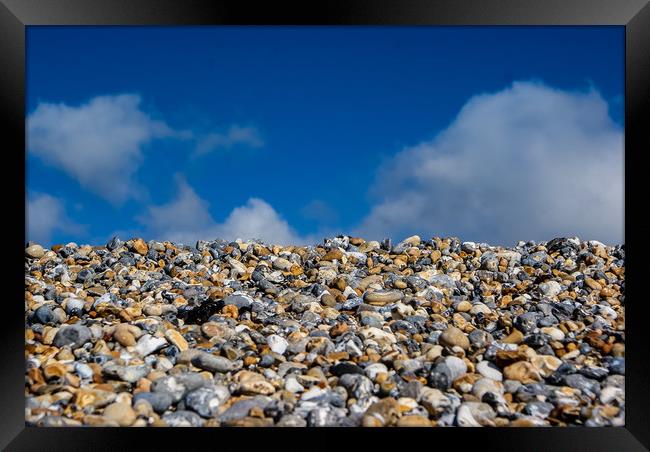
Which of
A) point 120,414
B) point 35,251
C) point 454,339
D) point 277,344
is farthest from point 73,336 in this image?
point 35,251

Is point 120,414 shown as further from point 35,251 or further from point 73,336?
point 35,251

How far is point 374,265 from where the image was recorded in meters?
4.57

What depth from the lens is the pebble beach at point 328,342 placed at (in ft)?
7.34

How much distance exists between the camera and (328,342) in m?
2.76

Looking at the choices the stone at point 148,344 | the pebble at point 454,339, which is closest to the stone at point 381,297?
the pebble at point 454,339

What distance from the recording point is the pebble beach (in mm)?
2238

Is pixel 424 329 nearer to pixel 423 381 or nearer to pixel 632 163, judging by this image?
pixel 423 381

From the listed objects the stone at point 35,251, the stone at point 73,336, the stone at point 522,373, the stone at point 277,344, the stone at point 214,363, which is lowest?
the stone at point 522,373

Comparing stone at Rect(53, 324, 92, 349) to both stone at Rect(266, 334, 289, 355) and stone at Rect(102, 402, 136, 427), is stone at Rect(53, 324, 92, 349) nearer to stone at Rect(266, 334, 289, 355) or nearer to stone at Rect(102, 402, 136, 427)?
stone at Rect(102, 402, 136, 427)

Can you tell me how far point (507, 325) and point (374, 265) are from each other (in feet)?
5.08

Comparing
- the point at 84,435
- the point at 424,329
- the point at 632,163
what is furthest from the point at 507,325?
the point at 84,435

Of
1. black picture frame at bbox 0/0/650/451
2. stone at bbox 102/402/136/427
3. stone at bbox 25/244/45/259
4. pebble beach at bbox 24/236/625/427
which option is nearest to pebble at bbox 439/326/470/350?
pebble beach at bbox 24/236/625/427

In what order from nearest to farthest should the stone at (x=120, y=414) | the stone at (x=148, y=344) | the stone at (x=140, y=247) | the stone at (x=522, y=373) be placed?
the stone at (x=120, y=414) < the stone at (x=522, y=373) < the stone at (x=148, y=344) < the stone at (x=140, y=247)

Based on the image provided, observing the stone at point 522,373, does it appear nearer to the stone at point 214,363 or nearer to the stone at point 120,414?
the stone at point 214,363
